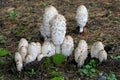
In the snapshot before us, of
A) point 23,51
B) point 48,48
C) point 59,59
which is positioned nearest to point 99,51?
point 59,59

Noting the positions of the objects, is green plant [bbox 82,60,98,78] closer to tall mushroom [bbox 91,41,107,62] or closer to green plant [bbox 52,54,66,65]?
tall mushroom [bbox 91,41,107,62]

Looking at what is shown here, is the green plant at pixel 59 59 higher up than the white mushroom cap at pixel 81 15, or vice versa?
the white mushroom cap at pixel 81 15

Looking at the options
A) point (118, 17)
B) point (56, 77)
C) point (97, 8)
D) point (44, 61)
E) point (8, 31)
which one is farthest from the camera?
point (97, 8)

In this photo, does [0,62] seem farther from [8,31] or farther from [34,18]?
[34,18]

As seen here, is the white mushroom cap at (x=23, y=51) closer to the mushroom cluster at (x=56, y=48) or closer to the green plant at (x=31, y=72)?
the mushroom cluster at (x=56, y=48)

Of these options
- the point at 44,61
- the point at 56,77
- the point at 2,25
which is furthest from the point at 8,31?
the point at 56,77

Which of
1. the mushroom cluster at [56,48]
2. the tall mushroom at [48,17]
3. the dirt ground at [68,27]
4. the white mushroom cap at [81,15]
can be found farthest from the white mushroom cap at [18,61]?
the white mushroom cap at [81,15]
